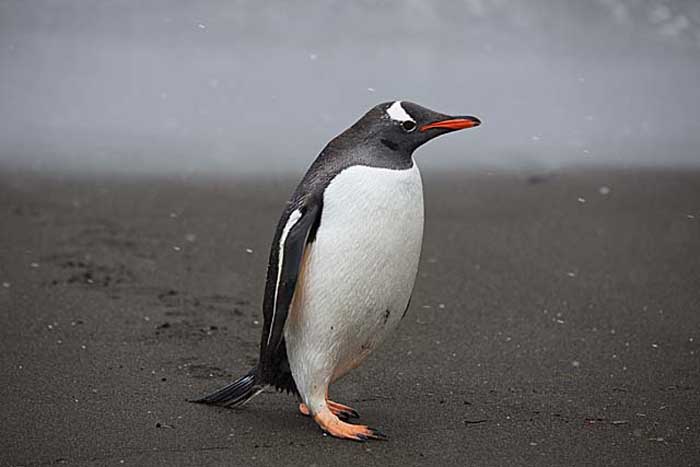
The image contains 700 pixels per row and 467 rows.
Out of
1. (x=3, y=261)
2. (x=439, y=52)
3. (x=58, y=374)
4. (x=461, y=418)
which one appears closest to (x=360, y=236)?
(x=461, y=418)

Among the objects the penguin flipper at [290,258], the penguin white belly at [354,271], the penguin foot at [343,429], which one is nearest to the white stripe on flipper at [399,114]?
the penguin white belly at [354,271]

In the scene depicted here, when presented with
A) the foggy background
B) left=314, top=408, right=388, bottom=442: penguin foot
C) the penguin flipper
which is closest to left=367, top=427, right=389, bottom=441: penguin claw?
left=314, top=408, right=388, bottom=442: penguin foot

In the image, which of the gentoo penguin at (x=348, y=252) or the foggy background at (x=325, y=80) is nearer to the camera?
the gentoo penguin at (x=348, y=252)

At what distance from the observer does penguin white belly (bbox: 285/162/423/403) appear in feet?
9.11

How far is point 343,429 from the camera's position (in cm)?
286

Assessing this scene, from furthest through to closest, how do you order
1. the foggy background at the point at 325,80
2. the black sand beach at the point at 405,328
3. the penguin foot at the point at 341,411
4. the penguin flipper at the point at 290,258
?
the foggy background at the point at 325,80, the penguin foot at the point at 341,411, the black sand beach at the point at 405,328, the penguin flipper at the point at 290,258

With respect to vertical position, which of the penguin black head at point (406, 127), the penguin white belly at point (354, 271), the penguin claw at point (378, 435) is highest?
the penguin black head at point (406, 127)

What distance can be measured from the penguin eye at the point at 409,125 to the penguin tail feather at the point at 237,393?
2.48 ft

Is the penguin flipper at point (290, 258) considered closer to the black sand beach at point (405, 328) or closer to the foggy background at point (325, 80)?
the black sand beach at point (405, 328)

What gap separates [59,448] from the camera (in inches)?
110

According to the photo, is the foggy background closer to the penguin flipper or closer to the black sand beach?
the black sand beach

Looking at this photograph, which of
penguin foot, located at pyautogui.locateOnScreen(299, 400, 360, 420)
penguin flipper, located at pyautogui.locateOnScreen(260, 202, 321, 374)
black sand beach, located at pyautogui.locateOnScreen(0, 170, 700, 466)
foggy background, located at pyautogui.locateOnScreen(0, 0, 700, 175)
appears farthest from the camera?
foggy background, located at pyautogui.locateOnScreen(0, 0, 700, 175)

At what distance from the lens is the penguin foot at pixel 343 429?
2844 mm

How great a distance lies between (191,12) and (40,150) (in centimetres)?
200
